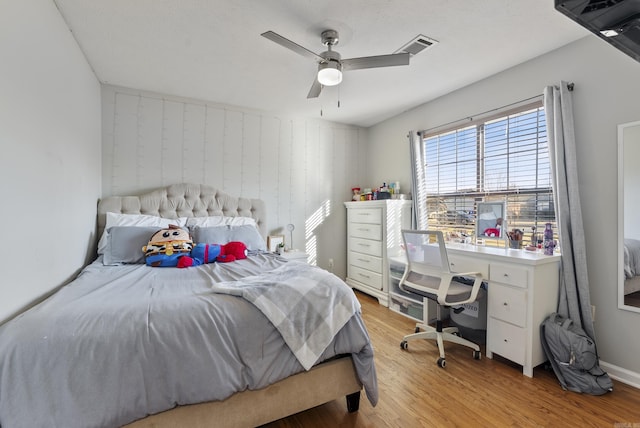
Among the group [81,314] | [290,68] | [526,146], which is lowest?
[81,314]

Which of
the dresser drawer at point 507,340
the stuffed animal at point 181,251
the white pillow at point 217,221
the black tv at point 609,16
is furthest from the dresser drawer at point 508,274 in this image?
the white pillow at point 217,221

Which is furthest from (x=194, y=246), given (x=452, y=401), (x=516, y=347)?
(x=516, y=347)

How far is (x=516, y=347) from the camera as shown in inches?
82.4

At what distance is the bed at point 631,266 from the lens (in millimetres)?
1945

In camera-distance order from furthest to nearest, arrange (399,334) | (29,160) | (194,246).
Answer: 1. (399,334)
2. (194,246)
3. (29,160)

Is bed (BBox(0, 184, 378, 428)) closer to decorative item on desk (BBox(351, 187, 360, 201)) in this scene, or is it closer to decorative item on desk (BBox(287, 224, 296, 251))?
decorative item on desk (BBox(287, 224, 296, 251))

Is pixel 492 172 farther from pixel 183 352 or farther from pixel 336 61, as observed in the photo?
pixel 183 352

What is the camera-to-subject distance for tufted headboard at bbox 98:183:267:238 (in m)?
2.88

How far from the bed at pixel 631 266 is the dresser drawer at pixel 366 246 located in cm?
207

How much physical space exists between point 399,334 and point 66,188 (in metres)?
2.89

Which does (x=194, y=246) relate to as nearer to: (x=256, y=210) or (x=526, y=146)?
(x=256, y=210)

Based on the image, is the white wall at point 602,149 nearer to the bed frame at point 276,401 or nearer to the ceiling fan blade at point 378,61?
the ceiling fan blade at point 378,61

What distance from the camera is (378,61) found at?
1.92 metres

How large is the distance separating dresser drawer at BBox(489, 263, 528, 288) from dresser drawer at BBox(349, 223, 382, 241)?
1419 mm
